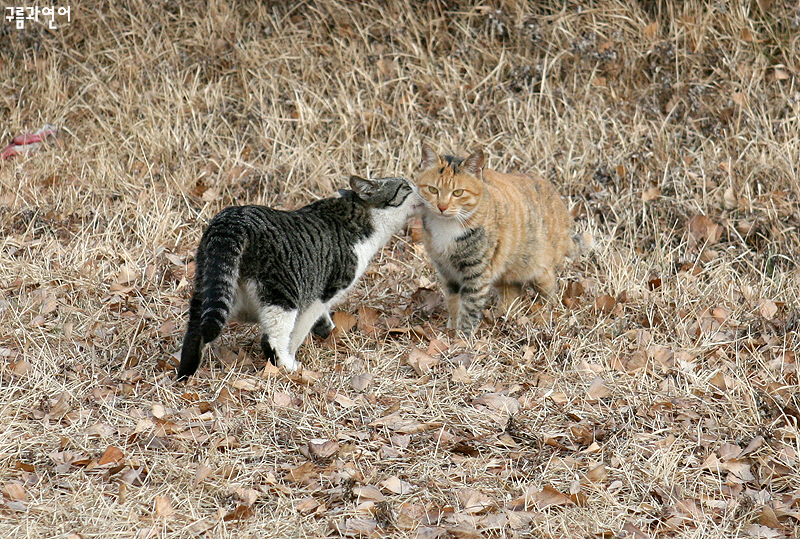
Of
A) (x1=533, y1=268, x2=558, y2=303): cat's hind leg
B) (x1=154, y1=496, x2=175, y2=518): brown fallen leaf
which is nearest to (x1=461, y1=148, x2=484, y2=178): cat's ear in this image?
(x1=533, y1=268, x2=558, y2=303): cat's hind leg

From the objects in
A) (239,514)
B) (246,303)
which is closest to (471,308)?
(246,303)

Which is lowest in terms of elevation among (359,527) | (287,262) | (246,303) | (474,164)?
(359,527)

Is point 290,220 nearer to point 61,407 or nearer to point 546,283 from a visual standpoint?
point 61,407

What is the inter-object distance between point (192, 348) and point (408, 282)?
7.28 ft

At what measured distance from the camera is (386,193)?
5.51m

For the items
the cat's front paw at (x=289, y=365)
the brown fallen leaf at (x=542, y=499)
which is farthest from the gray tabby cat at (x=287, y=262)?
the brown fallen leaf at (x=542, y=499)

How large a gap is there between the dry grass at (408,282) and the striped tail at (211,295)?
9.5 inches

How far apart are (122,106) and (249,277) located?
4.38 metres

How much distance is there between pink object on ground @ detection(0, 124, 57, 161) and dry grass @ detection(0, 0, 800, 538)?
0.50 ft

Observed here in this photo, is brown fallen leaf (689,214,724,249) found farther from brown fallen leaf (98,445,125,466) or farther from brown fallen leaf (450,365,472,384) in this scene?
brown fallen leaf (98,445,125,466)

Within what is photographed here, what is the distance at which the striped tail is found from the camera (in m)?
4.51

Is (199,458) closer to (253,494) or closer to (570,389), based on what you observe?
(253,494)

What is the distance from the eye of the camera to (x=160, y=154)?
7.90m

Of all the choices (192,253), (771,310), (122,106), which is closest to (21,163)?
(122,106)
